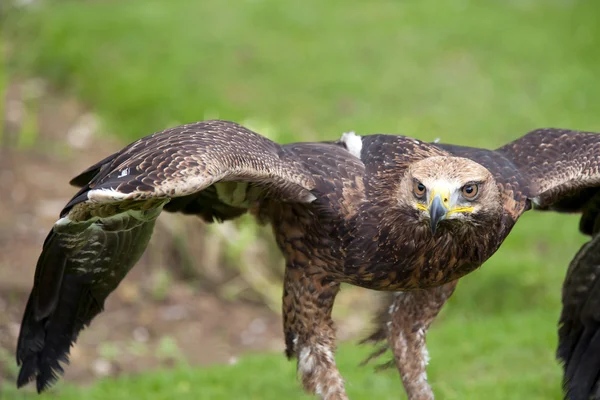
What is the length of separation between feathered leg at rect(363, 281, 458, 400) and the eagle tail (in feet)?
6.67

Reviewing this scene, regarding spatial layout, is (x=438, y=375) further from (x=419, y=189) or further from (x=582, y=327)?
(x=419, y=189)

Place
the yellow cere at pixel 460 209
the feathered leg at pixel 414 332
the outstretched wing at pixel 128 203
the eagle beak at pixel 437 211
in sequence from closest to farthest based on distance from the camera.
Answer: the outstretched wing at pixel 128 203
the eagle beak at pixel 437 211
the yellow cere at pixel 460 209
the feathered leg at pixel 414 332

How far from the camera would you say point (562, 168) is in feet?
22.0

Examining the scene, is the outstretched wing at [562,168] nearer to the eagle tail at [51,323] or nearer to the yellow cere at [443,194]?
the yellow cere at [443,194]

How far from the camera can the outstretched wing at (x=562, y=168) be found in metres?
6.61

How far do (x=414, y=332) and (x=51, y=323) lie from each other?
2423 millimetres

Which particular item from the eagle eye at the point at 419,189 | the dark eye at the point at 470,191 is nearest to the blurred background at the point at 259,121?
the eagle eye at the point at 419,189

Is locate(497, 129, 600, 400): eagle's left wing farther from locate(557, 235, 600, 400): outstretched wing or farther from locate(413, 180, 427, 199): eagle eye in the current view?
locate(413, 180, 427, 199): eagle eye

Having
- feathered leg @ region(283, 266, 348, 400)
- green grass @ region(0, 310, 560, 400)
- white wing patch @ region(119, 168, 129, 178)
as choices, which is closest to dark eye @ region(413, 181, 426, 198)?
feathered leg @ region(283, 266, 348, 400)

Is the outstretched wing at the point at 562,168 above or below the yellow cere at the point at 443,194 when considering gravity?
above

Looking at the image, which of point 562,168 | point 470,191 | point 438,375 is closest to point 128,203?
point 470,191

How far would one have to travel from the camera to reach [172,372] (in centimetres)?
925

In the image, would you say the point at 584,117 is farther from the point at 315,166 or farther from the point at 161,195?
the point at 161,195

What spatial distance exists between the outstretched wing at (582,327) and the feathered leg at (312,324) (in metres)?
1.61
